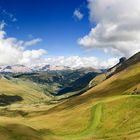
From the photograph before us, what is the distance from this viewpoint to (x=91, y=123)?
113812 mm

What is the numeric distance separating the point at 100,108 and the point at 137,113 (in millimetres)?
23306

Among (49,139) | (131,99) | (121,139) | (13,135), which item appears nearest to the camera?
(121,139)

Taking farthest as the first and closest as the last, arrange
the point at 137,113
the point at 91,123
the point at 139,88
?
the point at 139,88 < the point at 91,123 < the point at 137,113

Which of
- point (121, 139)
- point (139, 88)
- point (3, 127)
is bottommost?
point (121, 139)

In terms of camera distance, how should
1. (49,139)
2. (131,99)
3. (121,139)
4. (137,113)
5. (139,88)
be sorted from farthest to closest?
(139,88), (131,99), (137,113), (49,139), (121,139)

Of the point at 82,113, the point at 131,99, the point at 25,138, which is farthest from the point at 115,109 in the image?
the point at 25,138

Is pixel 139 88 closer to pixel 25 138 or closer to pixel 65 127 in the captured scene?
pixel 65 127

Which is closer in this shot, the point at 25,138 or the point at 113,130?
the point at 25,138

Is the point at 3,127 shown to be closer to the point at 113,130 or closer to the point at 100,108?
the point at 113,130

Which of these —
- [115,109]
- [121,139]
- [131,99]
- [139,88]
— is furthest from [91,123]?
[139,88]

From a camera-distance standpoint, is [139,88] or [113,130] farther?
[139,88]

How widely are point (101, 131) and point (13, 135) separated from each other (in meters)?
30.7

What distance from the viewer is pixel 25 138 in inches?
3292

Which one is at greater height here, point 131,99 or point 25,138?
point 131,99
